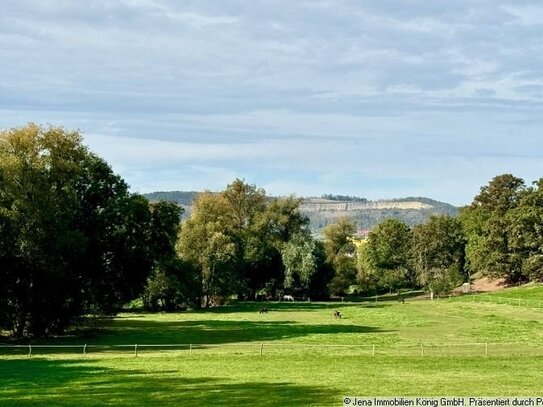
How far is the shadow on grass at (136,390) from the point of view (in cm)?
3003

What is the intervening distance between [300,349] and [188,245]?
6576 cm

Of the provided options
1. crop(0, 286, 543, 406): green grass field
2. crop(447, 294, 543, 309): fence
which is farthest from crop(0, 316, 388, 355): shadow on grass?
crop(447, 294, 543, 309): fence

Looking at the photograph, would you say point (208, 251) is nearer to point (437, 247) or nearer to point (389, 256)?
point (389, 256)

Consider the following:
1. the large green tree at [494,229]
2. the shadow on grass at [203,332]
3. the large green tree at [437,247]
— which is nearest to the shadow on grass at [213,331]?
the shadow on grass at [203,332]

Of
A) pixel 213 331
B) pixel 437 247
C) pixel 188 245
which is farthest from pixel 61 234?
pixel 437 247

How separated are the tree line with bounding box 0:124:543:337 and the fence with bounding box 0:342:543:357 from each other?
7.00 metres

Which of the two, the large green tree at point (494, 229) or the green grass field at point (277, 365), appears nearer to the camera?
the green grass field at point (277, 365)

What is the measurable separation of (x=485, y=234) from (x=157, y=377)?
112 meters

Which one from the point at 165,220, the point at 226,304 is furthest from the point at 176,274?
the point at 165,220

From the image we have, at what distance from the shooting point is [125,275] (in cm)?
6506

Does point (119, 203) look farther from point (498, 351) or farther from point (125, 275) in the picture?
point (498, 351)

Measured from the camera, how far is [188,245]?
11388cm

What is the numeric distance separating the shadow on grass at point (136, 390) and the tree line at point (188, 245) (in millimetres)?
17995

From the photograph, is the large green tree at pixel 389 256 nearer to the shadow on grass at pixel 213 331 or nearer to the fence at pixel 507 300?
the fence at pixel 507 300
